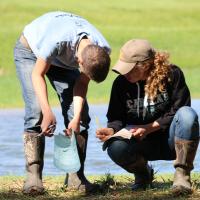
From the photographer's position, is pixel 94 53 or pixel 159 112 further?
pixel 159 112

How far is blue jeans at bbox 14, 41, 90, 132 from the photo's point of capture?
6.36m

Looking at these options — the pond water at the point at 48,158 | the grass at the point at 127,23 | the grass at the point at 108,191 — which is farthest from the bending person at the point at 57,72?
the grass at the point at 127,23

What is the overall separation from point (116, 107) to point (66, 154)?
1.74ft

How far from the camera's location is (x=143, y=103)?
6199mm

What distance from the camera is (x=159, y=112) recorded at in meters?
6.24

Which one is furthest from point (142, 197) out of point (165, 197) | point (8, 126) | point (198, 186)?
point (8, 126)

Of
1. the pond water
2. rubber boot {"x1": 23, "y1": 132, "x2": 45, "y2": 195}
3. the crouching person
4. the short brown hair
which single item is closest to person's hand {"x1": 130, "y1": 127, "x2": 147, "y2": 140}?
the crouching person

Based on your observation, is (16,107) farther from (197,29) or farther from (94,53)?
(197,29)

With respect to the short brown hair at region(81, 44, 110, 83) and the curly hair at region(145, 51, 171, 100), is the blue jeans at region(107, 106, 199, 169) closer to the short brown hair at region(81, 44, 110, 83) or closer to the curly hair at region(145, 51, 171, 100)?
the curly hair at region(145, 51, 171, 100)

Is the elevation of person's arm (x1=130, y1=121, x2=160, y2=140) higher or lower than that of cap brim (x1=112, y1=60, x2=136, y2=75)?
lower

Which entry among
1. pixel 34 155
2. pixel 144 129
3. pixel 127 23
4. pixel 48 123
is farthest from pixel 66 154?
pixel 127 23

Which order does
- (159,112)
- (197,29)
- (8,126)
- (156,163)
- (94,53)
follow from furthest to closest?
(197,29) → (8,126) → (156,163) → (159,112) → (94,53)

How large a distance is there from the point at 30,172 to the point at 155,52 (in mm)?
1311

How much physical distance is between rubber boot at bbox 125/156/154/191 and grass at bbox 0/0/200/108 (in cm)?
1193
